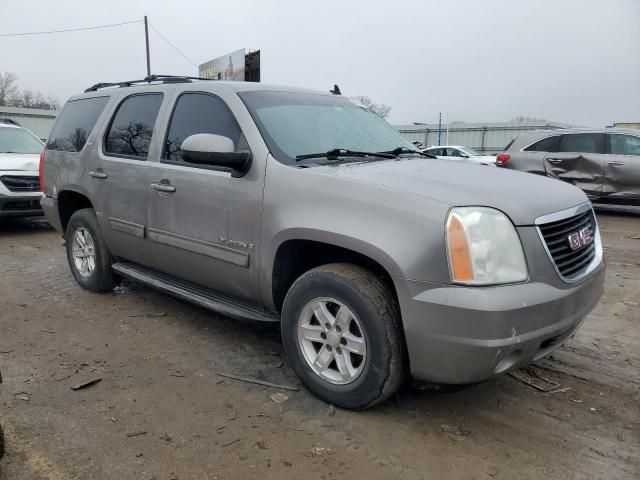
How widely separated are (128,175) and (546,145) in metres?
9.25

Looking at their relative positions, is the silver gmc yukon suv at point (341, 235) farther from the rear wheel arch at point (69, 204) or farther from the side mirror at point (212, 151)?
the rear wheel arch at point (69, 204)

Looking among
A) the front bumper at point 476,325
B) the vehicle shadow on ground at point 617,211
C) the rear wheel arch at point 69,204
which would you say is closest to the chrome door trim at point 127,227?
the rear wheel arch at point 69,204

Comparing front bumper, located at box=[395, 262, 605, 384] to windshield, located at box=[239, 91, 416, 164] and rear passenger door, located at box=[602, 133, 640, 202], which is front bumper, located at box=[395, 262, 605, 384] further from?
rear passenger door, located at box=[602, 133, 640, 202]

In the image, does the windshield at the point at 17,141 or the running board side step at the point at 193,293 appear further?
the windshield at the point at 17,141

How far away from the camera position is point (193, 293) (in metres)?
3.79

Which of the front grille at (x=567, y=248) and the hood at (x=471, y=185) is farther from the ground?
the hood at (x=471, y=185)

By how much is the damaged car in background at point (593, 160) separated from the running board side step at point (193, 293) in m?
8.89

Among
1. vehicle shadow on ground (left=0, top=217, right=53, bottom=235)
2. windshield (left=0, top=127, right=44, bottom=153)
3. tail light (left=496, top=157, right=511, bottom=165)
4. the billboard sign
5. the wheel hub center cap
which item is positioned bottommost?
vehicle shadow on ground (left=0, top=217, right=53, bottom=235)

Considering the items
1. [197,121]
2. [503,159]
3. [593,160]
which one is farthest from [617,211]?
[197,121]

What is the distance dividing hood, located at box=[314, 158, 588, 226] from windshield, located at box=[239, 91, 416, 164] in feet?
1.09

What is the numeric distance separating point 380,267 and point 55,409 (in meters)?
1.98

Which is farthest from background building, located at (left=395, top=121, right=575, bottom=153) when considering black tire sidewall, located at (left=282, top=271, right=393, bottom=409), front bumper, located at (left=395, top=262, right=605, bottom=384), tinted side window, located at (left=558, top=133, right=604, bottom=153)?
front bumper, located at (left=395, top=262, right=605, bottom=384)

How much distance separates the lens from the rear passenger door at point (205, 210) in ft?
10.7

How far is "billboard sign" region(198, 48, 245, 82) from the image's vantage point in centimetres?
2427
